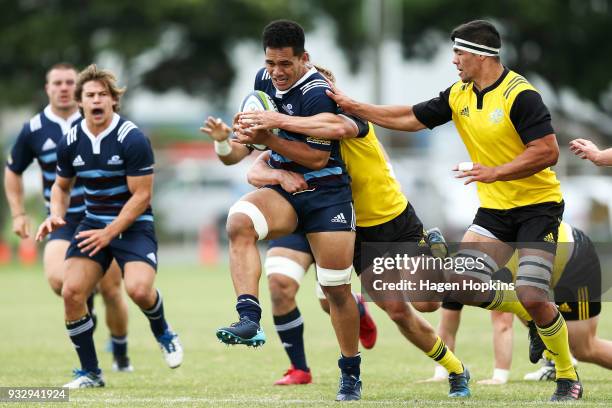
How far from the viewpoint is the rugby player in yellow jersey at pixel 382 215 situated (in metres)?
8.45

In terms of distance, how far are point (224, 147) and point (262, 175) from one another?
0.78 metres

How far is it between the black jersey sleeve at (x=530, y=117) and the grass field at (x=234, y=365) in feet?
5.74

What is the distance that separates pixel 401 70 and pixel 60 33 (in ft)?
41.7

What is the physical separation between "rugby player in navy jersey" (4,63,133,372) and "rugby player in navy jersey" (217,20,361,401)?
299 cm

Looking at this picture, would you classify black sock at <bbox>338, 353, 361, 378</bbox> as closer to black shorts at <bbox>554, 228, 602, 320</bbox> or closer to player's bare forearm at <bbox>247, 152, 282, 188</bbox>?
player's bare forearm at <bbox>247, 152, 282, 188</bbox>

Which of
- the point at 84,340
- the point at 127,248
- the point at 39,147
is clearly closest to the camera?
the point at 84,340

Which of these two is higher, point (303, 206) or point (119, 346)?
point (303, 206)

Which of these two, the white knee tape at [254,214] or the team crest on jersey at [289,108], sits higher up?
the team crest on jersey at [289,108]

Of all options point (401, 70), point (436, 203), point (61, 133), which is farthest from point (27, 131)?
point (401, 70)

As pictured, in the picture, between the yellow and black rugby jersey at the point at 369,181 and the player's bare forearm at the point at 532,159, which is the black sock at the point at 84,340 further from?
the player's bare forearm at the point at 532,159

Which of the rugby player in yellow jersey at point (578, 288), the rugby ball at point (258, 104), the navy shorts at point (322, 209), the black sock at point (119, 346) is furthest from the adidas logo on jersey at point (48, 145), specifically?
the rugby player in yellow jersey at point (578, 288)

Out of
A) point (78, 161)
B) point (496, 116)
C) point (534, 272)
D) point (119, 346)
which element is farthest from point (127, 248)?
point (534, 272)

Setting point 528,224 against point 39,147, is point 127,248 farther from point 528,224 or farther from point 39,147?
point 528,224

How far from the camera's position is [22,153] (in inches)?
429
